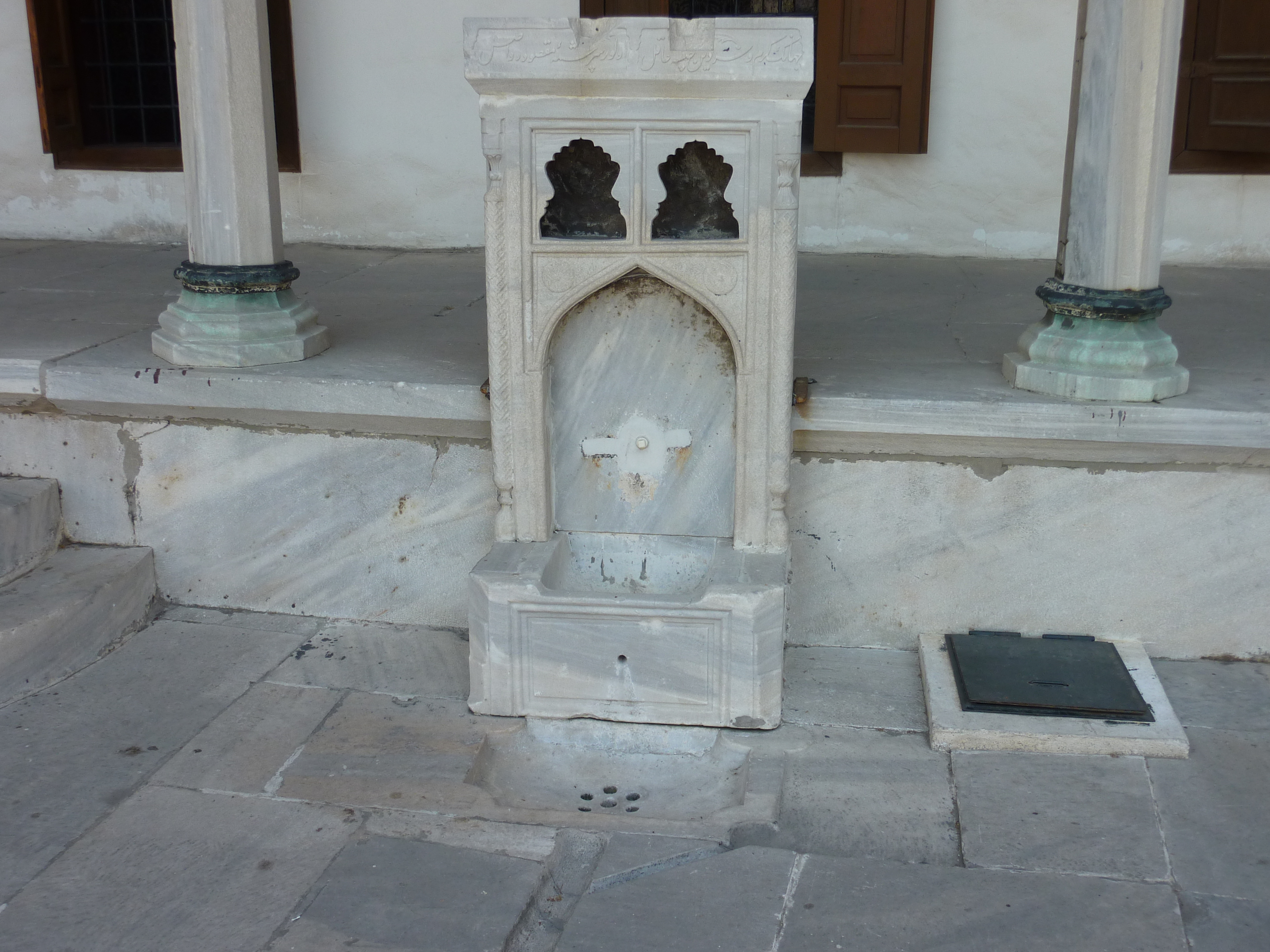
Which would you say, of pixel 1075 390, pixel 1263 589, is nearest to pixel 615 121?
pixel 1075 390

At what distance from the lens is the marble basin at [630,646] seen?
3305 millimetres

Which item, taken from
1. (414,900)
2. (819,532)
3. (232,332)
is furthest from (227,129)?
(414,900)

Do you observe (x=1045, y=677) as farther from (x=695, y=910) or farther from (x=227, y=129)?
(x=227, y=129)

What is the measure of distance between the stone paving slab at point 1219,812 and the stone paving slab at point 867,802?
50cm

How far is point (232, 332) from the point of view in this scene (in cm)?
407

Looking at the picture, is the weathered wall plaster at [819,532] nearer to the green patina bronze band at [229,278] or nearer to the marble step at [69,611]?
the marble step at [69,611]

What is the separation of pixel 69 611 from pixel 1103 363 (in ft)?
9.96

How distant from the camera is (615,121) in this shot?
3209mm

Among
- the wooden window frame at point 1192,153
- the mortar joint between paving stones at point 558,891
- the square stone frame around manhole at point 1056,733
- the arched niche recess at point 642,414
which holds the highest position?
the wooden window frame at point 1192,153

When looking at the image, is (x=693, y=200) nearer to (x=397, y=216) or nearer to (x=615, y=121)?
(x=615, y=121)

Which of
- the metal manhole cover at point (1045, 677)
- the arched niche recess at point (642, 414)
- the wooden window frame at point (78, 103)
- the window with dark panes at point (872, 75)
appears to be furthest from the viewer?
the wooden window frame at point (78, 103)

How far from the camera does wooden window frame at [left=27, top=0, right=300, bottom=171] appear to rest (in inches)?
243

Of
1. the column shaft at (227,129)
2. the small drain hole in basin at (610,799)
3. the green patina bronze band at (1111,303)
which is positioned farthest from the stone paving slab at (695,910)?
the column shaft at (227,129)

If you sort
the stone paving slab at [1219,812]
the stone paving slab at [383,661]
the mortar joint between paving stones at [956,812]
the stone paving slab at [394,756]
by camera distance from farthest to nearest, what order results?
the stone paving slab at [383,661], the stone paving slab at [394,756], the mortar joint between paving stones at [956,812], the stone paving slab at [1219,812]
